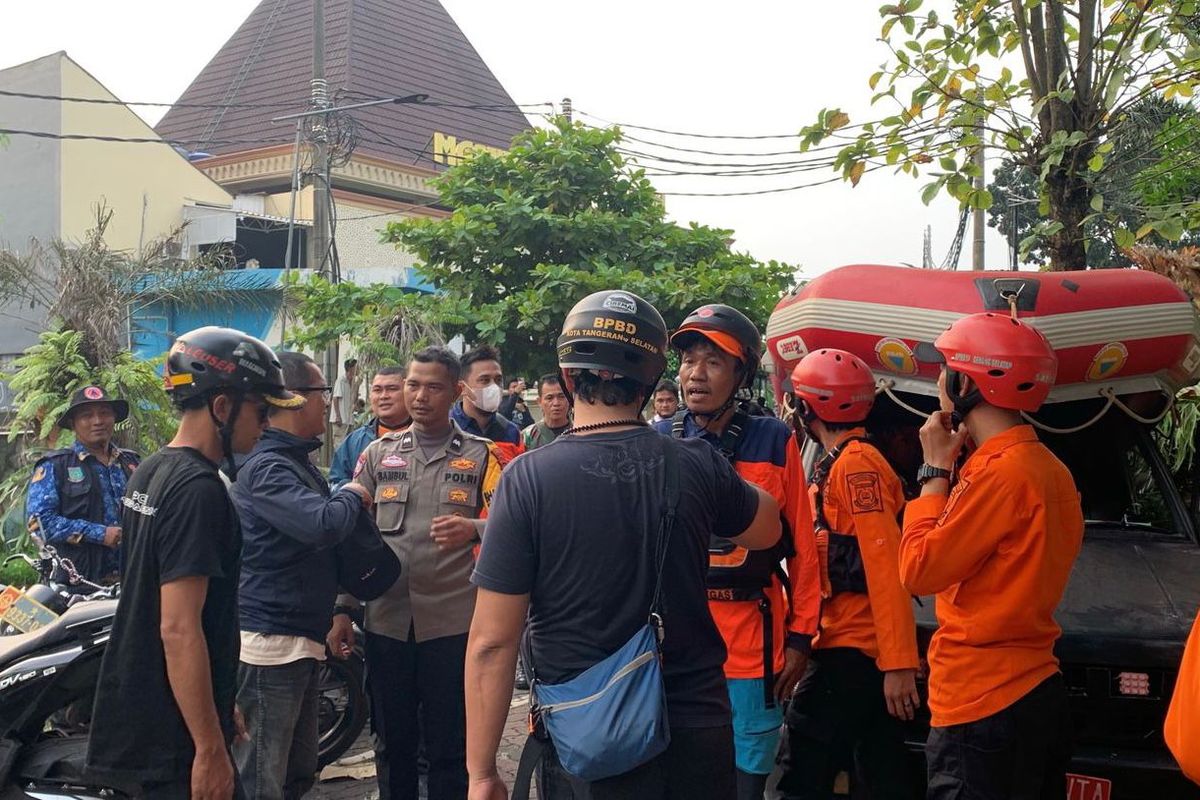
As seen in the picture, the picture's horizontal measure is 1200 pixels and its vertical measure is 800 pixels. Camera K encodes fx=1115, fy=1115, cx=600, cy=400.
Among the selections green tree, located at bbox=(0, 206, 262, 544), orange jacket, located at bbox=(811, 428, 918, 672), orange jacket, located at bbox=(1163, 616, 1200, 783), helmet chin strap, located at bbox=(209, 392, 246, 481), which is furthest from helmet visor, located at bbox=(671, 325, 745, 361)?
green tree, located at bbox=(0, 206, 262, 544)

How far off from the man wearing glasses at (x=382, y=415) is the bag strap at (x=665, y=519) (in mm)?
3889

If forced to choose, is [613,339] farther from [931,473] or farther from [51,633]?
[51,633]

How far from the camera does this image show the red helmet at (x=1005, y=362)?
10.7ft

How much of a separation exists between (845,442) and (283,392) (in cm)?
201

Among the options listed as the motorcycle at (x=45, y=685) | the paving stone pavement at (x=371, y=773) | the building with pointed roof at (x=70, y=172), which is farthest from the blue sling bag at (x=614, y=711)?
the building with pointed roof at (x=70, y=172)

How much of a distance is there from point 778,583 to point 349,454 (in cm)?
360

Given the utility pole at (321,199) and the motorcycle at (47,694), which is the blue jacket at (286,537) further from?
the utility pole at (321,199)

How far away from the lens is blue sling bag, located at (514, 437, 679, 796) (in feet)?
8.20

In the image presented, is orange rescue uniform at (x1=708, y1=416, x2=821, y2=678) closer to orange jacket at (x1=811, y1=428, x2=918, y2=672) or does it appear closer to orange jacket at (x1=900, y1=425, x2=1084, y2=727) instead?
orange jacket at (x1=811, y1=428, x2=918, y2=672)

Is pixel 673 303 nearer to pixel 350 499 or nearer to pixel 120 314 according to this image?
pixel 120 314

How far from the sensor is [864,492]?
3955 millimetres

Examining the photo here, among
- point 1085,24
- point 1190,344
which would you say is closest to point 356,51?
point 1085,24

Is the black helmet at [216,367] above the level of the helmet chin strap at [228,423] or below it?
above

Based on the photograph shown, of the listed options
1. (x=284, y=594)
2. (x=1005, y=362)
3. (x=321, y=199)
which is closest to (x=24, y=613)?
(x=284, y=594)
